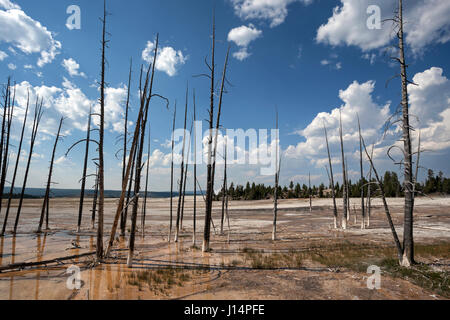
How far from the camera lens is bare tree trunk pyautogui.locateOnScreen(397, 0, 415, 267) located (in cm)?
970

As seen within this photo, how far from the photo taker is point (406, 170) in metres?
10.1

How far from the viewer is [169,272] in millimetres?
9562

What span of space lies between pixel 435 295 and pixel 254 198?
82684 millimetres

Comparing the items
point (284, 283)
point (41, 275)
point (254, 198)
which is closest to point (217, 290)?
point (284, 283)

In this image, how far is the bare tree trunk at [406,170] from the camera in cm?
970
